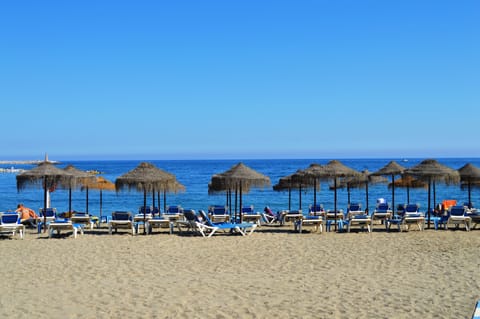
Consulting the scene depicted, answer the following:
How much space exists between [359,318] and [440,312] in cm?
96

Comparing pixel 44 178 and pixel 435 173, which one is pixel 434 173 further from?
pixel 44 178

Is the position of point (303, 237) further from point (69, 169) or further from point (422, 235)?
point (69, 169)

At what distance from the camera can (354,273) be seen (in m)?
8.25

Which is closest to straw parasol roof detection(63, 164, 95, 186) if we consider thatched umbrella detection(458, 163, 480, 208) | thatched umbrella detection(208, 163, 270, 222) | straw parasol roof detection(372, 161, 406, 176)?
thatched umbrella detection(208, 163, 270, 222)

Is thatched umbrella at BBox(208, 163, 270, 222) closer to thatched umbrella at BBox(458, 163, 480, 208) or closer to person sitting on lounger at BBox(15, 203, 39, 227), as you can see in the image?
person sitting on lounger at BBox(15, 203, 39, 227)

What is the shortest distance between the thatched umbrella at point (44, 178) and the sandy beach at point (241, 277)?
177cm

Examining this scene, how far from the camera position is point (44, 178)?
546 inches

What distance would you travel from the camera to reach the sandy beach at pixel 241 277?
245 inches

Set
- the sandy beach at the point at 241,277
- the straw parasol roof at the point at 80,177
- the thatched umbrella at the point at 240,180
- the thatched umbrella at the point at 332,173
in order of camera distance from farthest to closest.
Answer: the straw parasol roof at the point at 80,177 → the thatched umbrella at the point at 332,173 → the thatched umbrella at the point at 240,180 → the sandy beach at the point at 241,277

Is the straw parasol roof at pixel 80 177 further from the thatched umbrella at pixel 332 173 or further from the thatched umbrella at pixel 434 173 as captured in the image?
the thatched umbrella at pixel 434 173

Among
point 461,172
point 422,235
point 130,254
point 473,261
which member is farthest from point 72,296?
point 461,172

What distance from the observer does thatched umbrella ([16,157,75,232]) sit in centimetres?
1358

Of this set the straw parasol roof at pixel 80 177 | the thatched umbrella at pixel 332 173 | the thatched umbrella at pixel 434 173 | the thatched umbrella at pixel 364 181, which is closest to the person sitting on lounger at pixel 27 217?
the straw parasol roof at pixel 80 177

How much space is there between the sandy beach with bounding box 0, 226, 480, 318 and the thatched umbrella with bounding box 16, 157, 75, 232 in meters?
1.77
